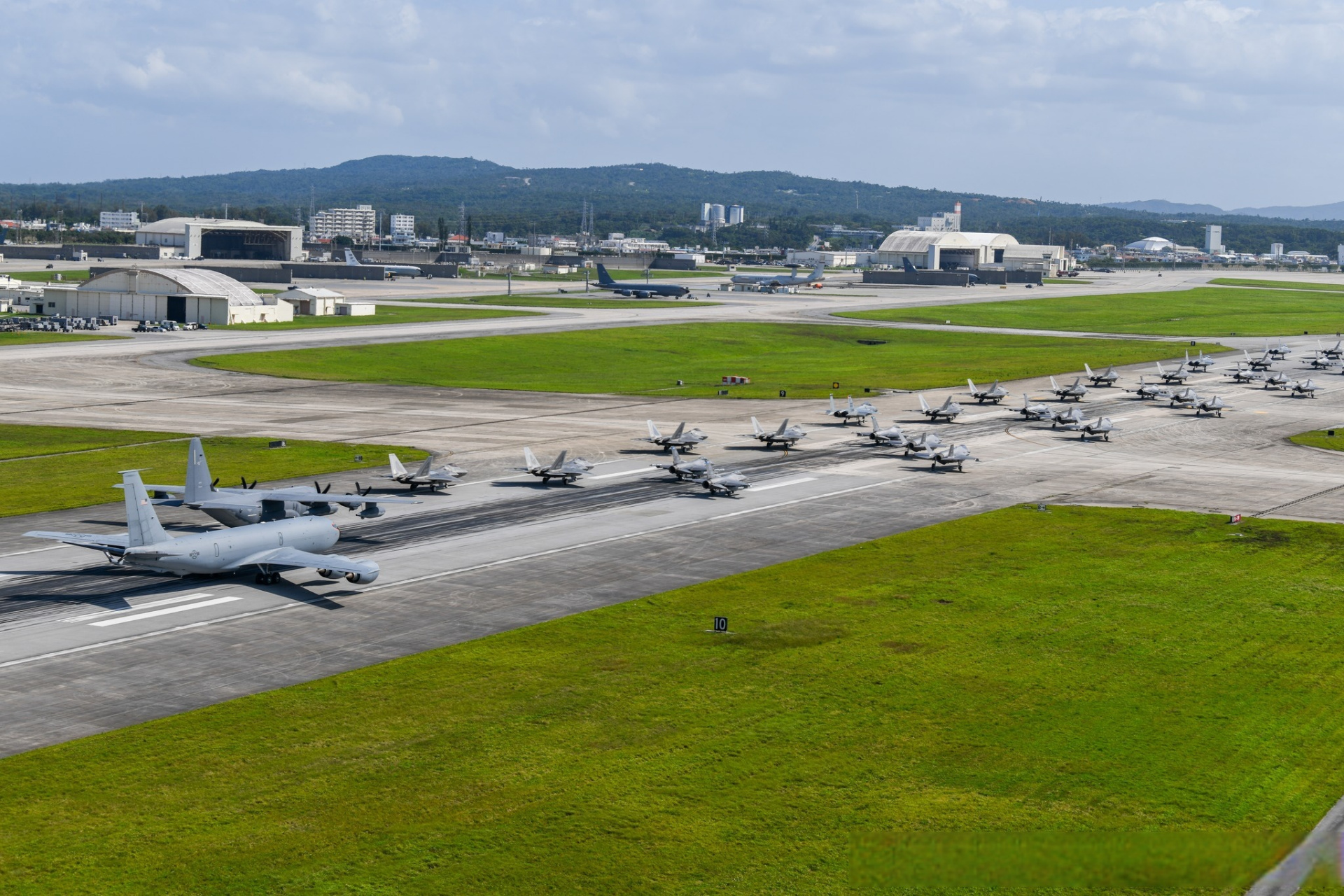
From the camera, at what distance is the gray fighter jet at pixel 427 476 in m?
78.5

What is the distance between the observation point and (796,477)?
89312mm

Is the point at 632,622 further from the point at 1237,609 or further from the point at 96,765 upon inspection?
the point at 1237,609

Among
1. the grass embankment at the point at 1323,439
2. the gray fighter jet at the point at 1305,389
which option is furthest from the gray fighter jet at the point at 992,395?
the gray fighter jet at the point at 1305,389

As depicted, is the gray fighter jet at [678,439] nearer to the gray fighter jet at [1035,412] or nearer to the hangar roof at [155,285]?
the gray fighter jet at [1035,412]

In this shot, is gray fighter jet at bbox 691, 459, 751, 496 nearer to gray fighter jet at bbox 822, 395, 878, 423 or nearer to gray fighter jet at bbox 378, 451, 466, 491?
gray fighter jet at bbox 378, 451, 466, 491

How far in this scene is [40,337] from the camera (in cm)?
16612

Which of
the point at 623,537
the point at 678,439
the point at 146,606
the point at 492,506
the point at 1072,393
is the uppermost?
the point at 1072,393

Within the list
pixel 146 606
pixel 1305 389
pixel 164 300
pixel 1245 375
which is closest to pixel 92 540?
pixel 146 606

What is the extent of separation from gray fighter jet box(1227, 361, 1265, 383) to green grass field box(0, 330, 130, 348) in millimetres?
132935

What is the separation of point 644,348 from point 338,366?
45182mm

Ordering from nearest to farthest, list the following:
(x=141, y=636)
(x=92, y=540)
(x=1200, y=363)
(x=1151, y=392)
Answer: (x=141, y=636), (x=92, y=540), (x=1151, y=392), (x=1200, y=363)

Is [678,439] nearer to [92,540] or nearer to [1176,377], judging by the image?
[92,540]

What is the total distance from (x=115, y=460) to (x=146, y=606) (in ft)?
123

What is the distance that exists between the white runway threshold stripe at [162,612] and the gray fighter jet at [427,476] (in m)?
21.3
